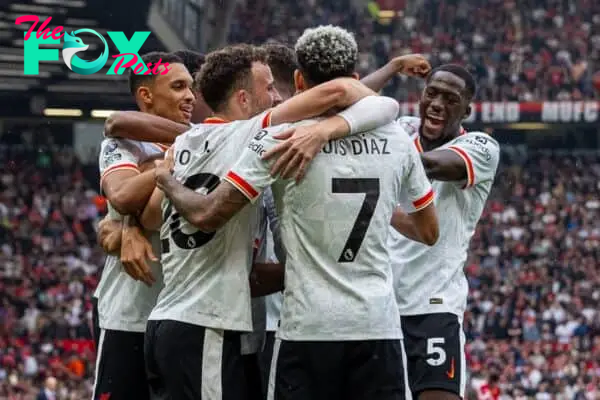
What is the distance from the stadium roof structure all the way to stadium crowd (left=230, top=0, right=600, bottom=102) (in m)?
6.09

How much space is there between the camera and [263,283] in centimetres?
543

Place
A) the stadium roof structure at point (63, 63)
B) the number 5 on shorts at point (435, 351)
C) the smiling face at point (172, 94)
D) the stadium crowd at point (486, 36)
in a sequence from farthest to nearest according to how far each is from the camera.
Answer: the stadium crowd at point (486, 36) → the stadium roof structure at point (63, 63) → the number 5 on shorts at point (435, 351) → the smiling face at point (172, 94)

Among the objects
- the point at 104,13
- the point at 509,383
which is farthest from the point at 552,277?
the point at 104,13

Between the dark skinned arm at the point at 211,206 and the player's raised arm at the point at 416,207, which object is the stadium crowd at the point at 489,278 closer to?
the player's raised arm at the point at 416,207

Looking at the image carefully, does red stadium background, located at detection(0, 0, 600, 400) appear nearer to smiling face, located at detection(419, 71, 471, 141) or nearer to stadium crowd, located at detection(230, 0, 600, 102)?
stadium crowd, located at detection(230, 0, 600, 102)

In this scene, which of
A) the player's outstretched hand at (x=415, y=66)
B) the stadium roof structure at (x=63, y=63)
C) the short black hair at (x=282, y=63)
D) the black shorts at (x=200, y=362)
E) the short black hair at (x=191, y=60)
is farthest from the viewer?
the stadium roof structure at (x=63, y=63)

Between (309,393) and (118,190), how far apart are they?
1293mm

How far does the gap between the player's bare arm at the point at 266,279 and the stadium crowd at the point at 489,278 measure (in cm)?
1524

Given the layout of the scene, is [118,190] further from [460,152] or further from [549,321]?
[549,321]

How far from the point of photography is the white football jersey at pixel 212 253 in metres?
5.27

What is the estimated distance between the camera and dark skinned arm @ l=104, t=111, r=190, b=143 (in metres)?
6.02

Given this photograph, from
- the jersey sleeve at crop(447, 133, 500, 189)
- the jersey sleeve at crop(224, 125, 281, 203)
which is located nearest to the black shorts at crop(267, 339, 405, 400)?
the jersey sleeve at crop(224, 125, 281, 203)

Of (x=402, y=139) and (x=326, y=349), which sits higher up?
(x=402, y=139)

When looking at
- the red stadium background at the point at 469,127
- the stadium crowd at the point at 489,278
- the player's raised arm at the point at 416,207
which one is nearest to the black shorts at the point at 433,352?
the player's raised arm at the point at 416,207
